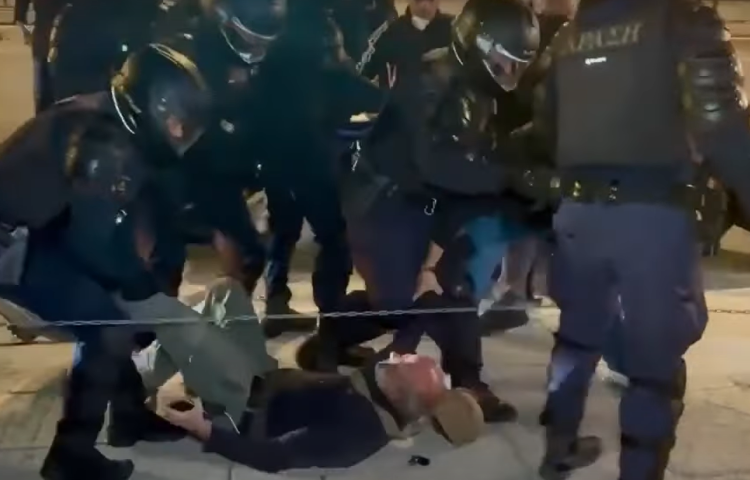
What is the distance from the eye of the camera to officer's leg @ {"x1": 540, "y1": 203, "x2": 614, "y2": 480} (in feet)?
3.23

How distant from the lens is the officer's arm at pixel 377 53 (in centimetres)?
100

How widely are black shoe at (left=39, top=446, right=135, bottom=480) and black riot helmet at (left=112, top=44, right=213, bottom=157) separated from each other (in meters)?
0.31

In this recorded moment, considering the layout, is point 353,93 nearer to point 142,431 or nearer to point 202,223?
point 202,223

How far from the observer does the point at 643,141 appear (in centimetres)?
93

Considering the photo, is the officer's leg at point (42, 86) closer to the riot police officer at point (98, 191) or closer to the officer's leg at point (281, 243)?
the riot police officer at point (98, 191)

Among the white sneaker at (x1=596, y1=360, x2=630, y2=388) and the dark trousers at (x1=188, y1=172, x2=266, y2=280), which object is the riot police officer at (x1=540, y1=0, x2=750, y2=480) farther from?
the dark trousers at (x1=188, y1=172, x2=266, y2=280)

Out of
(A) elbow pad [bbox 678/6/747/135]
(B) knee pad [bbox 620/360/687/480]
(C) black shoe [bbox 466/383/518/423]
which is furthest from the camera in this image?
(C) black shoe [bbox 466/383/518/423]

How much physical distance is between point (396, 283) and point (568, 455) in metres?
0.24

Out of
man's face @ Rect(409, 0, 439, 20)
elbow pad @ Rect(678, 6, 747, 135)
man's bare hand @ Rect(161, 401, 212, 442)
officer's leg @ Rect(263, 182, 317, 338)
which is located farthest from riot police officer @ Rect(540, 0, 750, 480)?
man's bare hand @ Rect(161, 401, 212, 442)

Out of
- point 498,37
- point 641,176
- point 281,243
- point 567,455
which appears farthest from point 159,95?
point 567,455

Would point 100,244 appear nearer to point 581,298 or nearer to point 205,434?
point 205,434

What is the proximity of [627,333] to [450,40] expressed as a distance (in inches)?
12.1

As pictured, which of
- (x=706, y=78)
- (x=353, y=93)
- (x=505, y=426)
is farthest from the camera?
(x=505, y=426)

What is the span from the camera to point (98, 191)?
94cm
